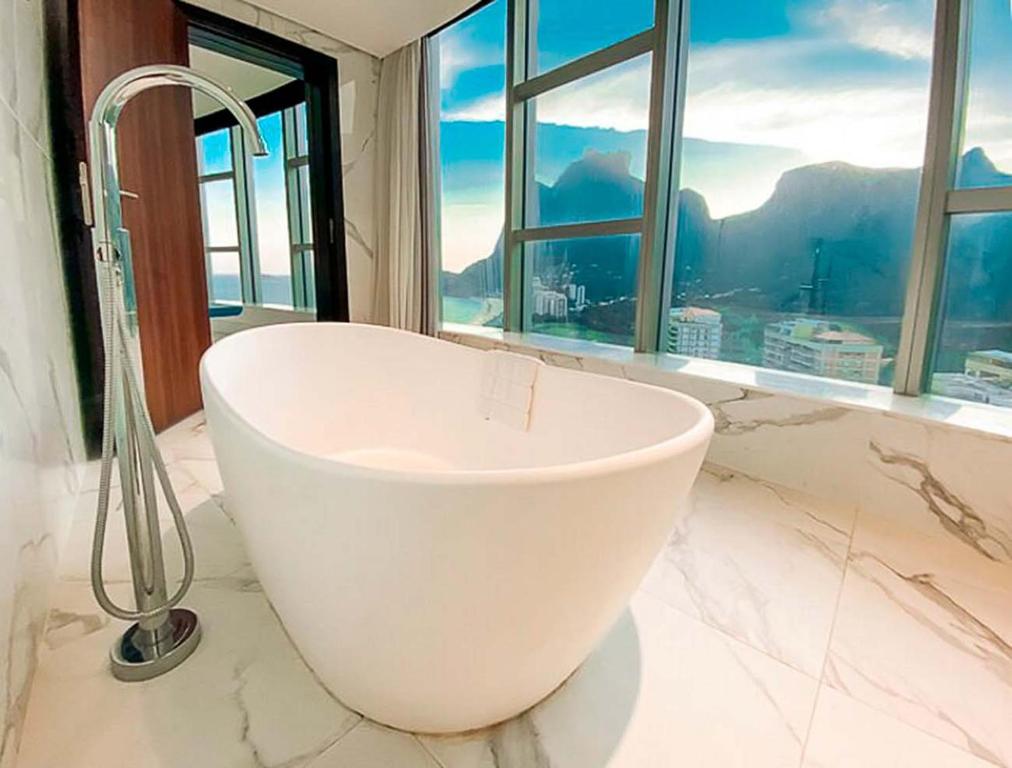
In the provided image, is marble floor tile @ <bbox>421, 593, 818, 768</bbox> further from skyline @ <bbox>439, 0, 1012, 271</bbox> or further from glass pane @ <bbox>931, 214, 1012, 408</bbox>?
skyline @ <bbox>439, 0, 1012, 271</bbox>

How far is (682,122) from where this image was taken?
240cm

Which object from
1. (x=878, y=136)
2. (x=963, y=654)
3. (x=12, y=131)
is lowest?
(x=963, y=654)

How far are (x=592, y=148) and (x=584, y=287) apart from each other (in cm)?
73

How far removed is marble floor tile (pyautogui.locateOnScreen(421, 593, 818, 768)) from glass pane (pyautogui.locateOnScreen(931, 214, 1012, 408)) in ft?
4.26

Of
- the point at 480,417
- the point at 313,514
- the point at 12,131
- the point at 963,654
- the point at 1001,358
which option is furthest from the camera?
the point at 480,417

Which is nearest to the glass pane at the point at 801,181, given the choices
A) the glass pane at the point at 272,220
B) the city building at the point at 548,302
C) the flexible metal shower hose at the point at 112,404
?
the city building at the point at 548,302

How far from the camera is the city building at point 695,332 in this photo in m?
2.42

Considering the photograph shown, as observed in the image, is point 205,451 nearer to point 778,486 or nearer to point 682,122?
point 778,486

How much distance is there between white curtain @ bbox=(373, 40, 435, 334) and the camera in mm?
3361

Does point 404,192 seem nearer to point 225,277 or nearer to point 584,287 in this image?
point 584,287

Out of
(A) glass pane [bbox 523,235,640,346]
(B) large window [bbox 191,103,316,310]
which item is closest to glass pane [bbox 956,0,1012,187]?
(A) glass pane [bbox 523,235,640,346]

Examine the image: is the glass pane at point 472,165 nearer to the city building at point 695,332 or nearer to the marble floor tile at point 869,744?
the city building at point 695,332

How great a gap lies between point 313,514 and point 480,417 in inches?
43.7

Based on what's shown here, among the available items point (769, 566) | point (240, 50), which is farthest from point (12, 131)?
point (769, 566)
